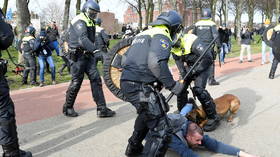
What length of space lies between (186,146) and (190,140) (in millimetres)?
185

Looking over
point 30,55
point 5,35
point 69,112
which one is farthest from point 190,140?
point 30,55

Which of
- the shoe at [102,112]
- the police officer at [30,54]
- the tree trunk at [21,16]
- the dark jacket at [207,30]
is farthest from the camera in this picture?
the tree trunk at [21,16]

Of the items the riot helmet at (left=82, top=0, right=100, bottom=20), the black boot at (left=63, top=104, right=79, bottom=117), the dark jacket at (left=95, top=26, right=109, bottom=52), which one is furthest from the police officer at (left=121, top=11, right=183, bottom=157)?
the dark jacket at (left=95, top=26, right=109, bottom=52)

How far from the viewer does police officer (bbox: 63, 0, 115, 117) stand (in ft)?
16.8

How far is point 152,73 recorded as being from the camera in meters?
3.18

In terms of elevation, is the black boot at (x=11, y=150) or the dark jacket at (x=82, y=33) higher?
the dark jacket at (x=82, y=33)

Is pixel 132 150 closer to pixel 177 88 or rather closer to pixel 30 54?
pixel 177 88

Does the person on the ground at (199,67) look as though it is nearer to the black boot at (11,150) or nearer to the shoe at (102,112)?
the shoe at (102,112)

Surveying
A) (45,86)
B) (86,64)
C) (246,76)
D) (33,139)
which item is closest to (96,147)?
(33,139)

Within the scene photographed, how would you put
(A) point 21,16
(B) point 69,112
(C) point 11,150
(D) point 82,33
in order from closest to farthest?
(C) point 11,150 → (D) point 82,33 → (B) point 69,112 → (A) point 21,16

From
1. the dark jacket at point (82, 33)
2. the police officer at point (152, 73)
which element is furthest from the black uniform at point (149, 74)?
the dark jacket at point (82, 33)

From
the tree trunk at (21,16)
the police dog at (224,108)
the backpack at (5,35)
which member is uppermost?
the tree trunk at (21,16)

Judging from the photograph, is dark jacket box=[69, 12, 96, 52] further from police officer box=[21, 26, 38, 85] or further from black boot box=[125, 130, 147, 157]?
police officer box=[21, 26, 38, 85]

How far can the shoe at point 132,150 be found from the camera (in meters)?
3.78
